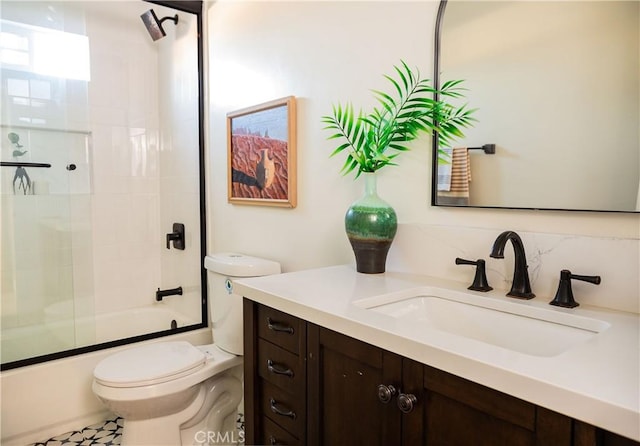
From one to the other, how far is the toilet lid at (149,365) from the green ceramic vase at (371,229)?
859 millimetres

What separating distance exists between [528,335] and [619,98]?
59cm

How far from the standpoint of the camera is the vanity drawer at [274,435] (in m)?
1.18

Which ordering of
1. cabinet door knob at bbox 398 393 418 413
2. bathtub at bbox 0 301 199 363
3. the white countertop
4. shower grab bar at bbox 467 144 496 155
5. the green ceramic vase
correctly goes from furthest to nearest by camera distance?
bathtub at bbox 0 301 199 363 < the green ceramic vase < shower grab bar at bbox 467 144 496 155 < cabinet door knob at bbox 398 393 418 413 < the white countertop

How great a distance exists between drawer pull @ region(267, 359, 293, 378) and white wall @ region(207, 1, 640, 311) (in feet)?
1.74

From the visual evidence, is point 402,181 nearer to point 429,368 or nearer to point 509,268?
point 509,268

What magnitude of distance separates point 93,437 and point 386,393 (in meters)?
1.81

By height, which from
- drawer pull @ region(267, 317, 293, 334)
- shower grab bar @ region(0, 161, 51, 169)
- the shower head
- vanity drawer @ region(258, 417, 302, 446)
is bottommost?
vanity drawer @ region(258, 417, 302, 446)

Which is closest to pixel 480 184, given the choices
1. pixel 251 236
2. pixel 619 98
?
pixel 619 98

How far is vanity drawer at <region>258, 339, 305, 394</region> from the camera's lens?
112cm

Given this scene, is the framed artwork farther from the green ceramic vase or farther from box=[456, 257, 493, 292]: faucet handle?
box=[456, 257, 493, 292]: faucet handle

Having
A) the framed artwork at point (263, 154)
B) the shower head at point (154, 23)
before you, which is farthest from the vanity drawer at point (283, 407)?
the shower head at point (154, 23)

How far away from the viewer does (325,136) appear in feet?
5.77

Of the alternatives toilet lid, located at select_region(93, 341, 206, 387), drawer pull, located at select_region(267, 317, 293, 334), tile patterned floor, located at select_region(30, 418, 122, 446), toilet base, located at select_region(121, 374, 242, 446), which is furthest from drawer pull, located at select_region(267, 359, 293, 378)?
tile patterned floor, located at select_region(30, 418, 122, 446)

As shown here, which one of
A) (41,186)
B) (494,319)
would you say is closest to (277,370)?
(494,319)
